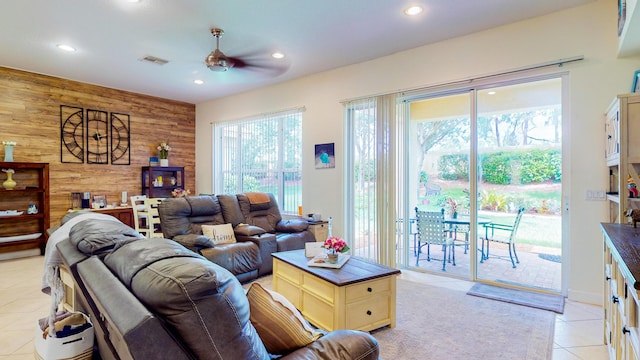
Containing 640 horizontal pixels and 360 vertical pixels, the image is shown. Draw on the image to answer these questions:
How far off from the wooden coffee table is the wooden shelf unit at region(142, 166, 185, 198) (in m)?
4.59

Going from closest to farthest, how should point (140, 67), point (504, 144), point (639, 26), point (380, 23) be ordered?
point (639, 26) < point (380, 23) < point (504, 144) < point (140, 67)

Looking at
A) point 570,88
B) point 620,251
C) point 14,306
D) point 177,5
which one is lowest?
point 14,306

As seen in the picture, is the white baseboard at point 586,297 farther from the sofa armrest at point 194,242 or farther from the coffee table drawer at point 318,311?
the sofa armrest at point 194,242

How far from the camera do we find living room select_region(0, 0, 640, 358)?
3127 millimetres

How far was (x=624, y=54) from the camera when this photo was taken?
2.94m

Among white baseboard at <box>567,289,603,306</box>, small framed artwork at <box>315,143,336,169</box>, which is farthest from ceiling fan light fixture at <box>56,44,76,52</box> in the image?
white baseboard at <box>567,289,603,306</box>

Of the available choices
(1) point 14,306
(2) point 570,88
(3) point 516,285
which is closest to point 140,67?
(1) point 14,306

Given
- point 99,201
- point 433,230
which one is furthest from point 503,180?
point 99,201

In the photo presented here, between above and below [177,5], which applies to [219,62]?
below

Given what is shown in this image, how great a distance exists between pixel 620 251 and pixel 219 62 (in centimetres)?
327

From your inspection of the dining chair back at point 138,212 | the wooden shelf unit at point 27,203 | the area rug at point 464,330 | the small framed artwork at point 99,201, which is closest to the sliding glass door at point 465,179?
the area rug at point 464,330

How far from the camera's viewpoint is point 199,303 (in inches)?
33.4

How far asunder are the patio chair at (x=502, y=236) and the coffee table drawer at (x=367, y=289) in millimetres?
2003

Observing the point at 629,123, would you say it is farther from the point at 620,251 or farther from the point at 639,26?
the point at 620,251
